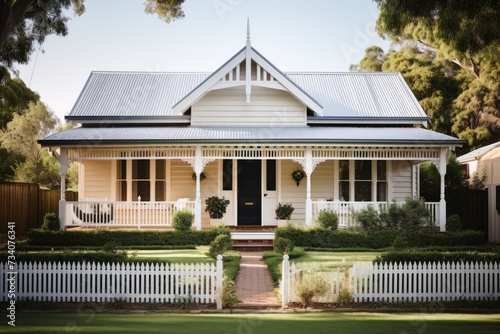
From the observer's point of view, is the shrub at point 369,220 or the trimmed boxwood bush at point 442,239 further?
the shrub at point 369,220

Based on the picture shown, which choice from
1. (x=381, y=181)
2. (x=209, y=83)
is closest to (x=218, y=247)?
(x=209, y=83)

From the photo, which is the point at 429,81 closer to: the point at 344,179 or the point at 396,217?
the point at 344,179

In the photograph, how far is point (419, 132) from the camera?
2347cm

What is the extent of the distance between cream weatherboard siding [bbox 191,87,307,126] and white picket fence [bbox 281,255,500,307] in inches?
478

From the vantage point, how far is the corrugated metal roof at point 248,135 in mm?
21578

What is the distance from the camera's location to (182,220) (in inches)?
835

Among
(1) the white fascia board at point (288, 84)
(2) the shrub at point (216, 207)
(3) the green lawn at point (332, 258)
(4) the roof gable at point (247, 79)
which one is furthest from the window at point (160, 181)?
(3) the green lawn at point (332, 258)

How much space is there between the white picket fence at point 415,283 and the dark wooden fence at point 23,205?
14.3 meters

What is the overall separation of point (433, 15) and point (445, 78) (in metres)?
28.9

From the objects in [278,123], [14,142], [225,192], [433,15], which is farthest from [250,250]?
[14,142]

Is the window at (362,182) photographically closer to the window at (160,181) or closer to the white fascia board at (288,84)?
the white fascia board at (288,84)

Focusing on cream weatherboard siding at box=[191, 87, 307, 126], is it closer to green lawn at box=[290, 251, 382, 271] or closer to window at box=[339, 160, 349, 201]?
window at box=[339, 160, 349, 201]

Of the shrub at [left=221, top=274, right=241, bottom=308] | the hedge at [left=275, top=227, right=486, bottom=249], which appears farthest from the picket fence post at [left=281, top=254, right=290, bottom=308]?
the hedge at [left=275, top=227, right=486, bottom=249]

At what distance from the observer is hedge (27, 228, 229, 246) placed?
20578 millimetres
